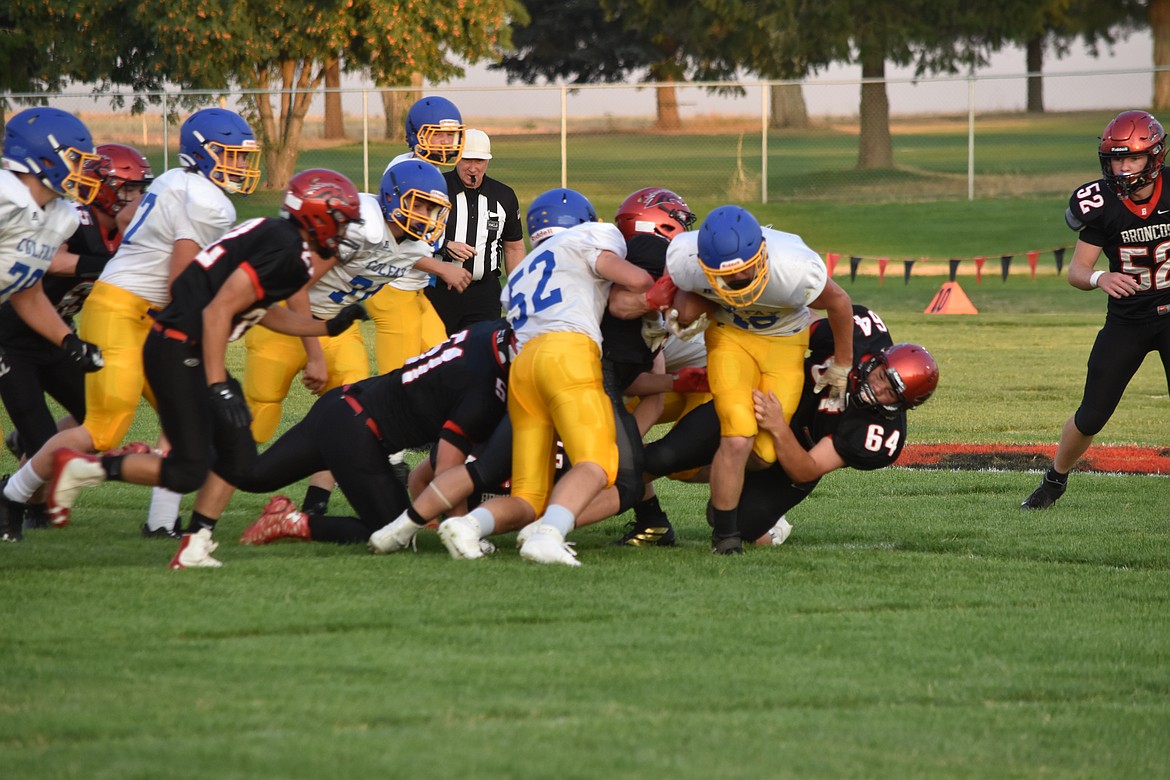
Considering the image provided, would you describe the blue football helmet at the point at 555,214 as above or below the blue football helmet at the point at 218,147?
below

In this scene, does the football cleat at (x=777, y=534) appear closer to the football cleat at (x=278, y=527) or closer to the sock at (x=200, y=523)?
the football cleat at (x=278, y=527)

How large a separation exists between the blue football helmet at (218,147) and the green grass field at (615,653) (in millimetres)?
1666

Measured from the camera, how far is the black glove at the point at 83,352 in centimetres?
609

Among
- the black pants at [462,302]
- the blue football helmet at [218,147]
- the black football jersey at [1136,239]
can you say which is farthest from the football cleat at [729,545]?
the black pants at [462,302]

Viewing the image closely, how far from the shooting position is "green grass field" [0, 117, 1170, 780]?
378 centimetres

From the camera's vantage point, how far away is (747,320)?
252 inches

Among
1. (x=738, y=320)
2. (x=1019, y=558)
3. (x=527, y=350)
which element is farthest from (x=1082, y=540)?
(x=527, y=350)

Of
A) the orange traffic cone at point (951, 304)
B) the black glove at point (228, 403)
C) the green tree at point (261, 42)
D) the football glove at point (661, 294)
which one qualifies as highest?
the green tree at point (261, 42)

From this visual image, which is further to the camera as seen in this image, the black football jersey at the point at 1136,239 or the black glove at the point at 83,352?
the black football jersey at the point at 1136,239

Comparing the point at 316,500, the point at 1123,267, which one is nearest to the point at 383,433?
the point at 316,500

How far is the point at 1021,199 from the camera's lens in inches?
1061

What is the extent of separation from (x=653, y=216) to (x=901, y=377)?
1384mm

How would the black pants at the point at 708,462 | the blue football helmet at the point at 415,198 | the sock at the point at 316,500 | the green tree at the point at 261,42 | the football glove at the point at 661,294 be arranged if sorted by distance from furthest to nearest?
the green tree at the point at 261,42, the sock at the point at 316,500, the blue football helmet at the point at 415,198, the black pants at the point at 708,462, the football glove at the point at 661,294

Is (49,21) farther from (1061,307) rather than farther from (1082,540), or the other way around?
(1082,540)
